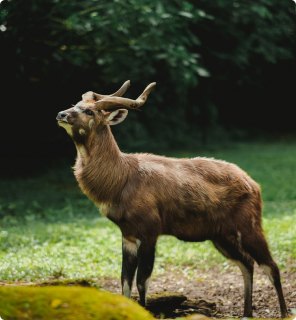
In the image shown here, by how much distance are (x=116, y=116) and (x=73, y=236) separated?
14.4 feet

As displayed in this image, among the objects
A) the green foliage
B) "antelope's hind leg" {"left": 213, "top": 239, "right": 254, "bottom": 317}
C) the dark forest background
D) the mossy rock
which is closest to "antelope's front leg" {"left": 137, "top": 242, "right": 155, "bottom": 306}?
"antelope's hind leg" {"left": 213, "top": 239, "right": 254, "bottom": 317}

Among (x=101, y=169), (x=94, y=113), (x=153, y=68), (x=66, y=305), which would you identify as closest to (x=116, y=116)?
(x=94, y=113)

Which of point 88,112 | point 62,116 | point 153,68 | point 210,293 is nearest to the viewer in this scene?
point 62,116

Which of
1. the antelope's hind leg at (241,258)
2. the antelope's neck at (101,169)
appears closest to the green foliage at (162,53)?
the antelope's neck at (101,169)

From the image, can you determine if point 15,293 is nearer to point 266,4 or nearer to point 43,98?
point 266,4

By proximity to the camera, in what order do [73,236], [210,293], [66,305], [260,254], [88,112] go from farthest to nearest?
[73,236]
[210,293]
[260,254]
[88,112]
[66,305]

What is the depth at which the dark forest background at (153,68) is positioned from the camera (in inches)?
564

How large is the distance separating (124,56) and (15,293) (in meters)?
12.2

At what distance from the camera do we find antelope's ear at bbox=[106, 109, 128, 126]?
7383 mm

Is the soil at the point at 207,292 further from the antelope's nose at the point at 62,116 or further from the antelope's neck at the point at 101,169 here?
the antelope's nose at the point at 62,116

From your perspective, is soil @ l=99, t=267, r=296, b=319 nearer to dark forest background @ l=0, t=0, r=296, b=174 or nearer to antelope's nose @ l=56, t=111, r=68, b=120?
antelope's nose @ l=56, t=111, r=68, b=120

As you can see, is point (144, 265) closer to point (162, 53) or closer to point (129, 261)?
point (129, 261)

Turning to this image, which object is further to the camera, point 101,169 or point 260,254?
point 260,254

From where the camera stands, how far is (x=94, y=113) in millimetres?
7336
